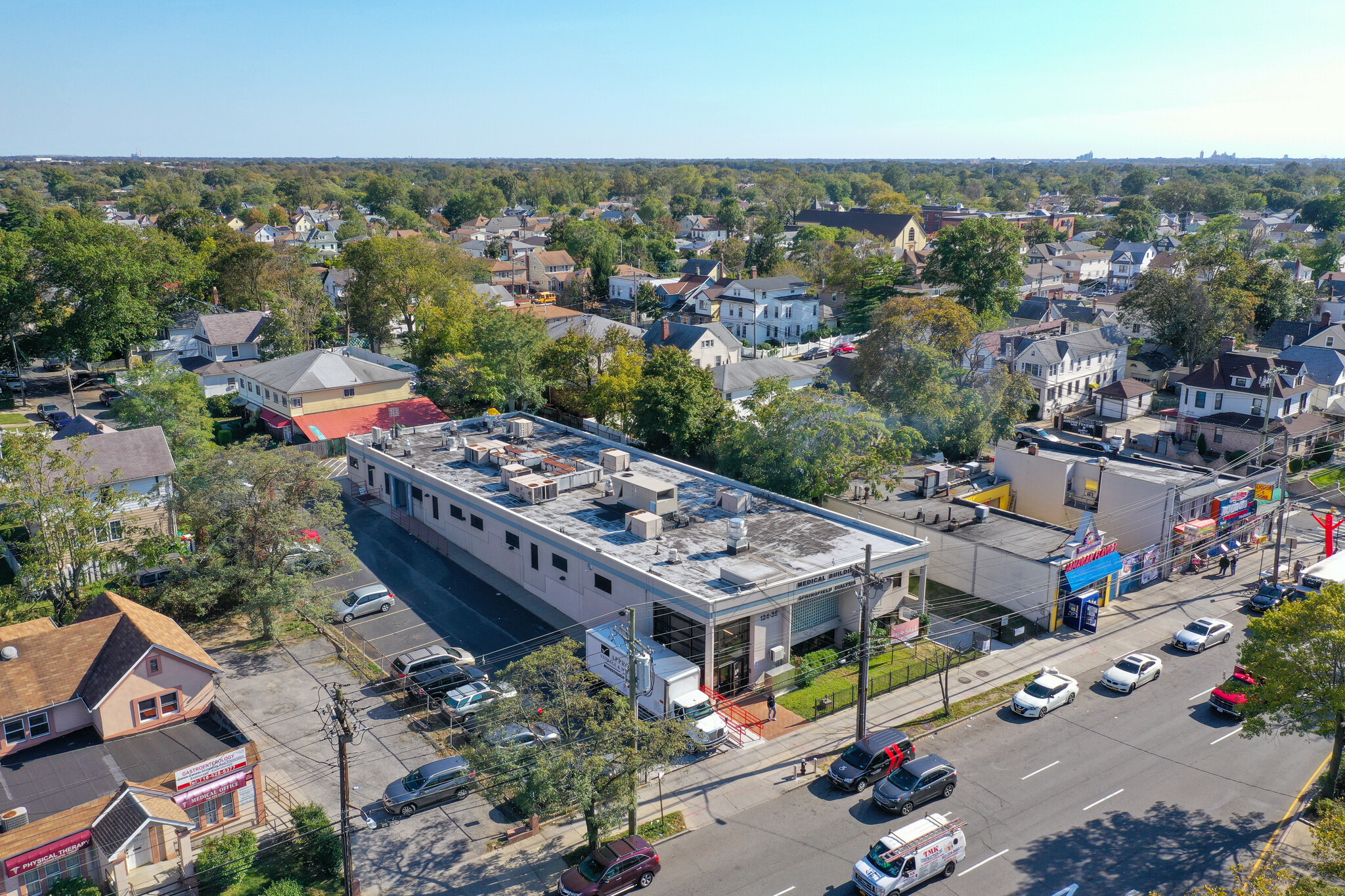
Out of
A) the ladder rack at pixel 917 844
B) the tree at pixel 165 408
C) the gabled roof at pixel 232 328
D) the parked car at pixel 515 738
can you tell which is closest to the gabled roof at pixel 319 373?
the tree at pixel 165 408

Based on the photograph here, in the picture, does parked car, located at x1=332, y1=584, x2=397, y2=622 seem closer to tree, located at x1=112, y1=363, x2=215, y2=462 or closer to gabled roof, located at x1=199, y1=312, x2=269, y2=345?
tree, located at x1=112, y1=363, x2=215, y2=462

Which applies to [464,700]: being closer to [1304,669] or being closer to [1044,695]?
[1044,695]

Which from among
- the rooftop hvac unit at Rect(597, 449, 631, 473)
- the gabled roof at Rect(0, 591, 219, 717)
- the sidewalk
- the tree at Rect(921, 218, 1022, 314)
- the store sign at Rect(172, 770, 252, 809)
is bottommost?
the sidewalk

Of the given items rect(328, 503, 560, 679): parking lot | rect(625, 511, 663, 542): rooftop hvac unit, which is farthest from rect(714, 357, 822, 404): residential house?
rect(625, 511, 663, 542): rooftop hvac unit

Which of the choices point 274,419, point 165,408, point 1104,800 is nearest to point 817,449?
point 1104,800

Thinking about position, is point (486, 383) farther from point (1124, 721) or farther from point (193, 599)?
point (1124, 721)

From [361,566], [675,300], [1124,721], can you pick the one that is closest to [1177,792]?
[1124,721]
